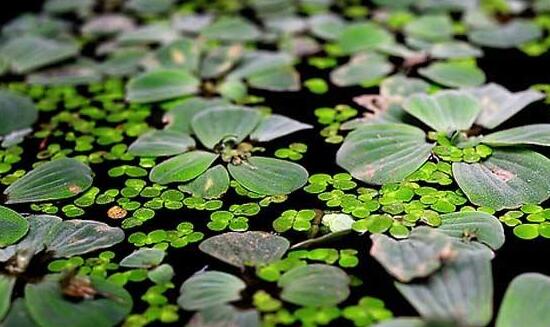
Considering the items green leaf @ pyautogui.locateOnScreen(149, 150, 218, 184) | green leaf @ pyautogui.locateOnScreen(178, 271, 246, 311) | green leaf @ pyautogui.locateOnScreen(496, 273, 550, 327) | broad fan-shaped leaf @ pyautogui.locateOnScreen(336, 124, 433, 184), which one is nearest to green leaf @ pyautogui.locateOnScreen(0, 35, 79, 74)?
green leaf @ pyautogui.locateOnScreen(149, 150, 218, 184)

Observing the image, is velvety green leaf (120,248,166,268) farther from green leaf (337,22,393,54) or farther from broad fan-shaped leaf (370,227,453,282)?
green leaf (337,22,393,54)

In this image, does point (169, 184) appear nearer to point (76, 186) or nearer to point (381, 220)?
point (76, 186)

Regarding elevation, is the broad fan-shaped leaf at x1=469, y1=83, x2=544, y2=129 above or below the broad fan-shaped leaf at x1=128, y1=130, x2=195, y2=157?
above

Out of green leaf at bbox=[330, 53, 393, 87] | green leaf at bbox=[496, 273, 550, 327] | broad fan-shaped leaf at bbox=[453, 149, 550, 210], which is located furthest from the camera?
green leaf at bbox=[330, 53, 393, 87]

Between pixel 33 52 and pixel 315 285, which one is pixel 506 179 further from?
pixel 33 52

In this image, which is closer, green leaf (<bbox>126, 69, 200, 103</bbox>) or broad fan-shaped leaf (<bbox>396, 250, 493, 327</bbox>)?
broad fan-shaped leaf (<bbox>396, 250, 493, 327</bbox>)

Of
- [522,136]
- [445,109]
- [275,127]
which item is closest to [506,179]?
[522,136]

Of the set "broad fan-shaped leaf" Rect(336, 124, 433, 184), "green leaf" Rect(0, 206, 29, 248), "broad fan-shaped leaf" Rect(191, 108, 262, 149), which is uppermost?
"broad fan-shaped leaf" Rect(336, 124, 433, 184)
